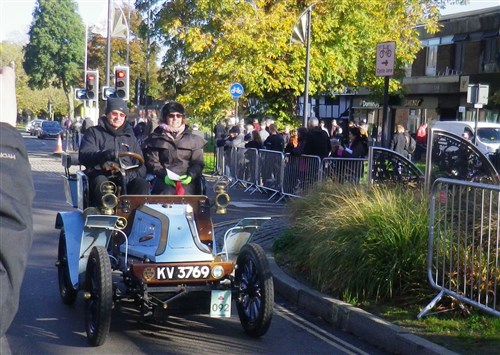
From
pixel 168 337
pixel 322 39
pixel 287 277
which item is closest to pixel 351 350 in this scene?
pixel 168 337

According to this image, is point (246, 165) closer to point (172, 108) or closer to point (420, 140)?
point (420, 140)

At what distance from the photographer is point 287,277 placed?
8828mm

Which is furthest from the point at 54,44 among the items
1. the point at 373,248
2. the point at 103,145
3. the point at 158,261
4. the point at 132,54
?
the point at 158,261

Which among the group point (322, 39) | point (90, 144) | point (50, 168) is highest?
point (322, 39)

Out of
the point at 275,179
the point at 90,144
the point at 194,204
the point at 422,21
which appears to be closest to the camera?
the point at 194,204

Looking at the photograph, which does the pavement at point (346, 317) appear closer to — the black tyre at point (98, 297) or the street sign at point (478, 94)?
the black tyre at point (98, 297)

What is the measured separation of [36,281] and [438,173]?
516 centimetres

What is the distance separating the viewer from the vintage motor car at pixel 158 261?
6.37m

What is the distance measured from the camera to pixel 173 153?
7938 mm

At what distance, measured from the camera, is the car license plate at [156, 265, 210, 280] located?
20.8ft

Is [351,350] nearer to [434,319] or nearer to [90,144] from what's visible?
[434,319]

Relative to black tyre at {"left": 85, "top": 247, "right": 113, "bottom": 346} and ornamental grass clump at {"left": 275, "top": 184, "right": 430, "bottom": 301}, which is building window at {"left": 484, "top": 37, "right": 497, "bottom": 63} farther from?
black tyre at {"left": 85, "top": 247, "right": 113, "bottom": 346}

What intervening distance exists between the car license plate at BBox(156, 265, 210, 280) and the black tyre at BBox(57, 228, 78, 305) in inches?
59.8

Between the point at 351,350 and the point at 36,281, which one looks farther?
the point at 36,281
